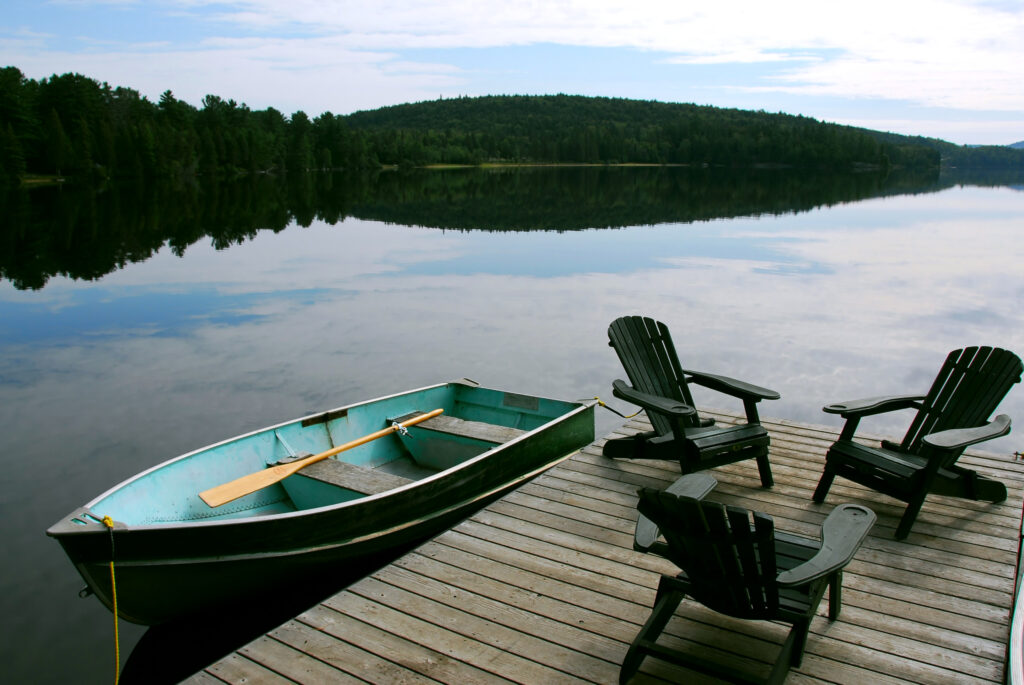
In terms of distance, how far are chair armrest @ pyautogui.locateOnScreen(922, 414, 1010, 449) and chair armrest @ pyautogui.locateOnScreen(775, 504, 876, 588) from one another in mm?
1165

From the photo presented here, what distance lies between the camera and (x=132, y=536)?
382 centimetres

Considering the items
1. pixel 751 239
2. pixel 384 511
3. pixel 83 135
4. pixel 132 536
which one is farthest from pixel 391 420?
pixel 83 135

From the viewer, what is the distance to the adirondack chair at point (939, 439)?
4.11 meters

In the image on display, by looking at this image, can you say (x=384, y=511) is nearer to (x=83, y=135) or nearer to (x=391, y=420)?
(x=391, y=420)

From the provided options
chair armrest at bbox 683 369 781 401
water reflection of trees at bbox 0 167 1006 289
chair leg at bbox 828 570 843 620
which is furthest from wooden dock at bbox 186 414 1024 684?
water reflection of trees at bbox 0 167 1006 289

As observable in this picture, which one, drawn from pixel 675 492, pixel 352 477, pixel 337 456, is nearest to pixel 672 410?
pixel 675 492

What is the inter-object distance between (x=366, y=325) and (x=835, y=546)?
10537 mm

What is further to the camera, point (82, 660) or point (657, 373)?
point (657, 373)

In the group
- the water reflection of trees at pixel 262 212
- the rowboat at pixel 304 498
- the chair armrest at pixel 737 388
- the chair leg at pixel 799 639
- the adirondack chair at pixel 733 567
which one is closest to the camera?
the adirondack chair at pixel 733 567

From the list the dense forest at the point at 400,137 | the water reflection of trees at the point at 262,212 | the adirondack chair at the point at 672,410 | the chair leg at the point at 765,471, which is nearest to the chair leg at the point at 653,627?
the adirondack chair at the point at 672,410

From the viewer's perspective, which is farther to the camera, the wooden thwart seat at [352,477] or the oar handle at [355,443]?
the oar handle at [355,443]

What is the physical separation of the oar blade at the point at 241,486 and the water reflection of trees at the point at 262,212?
579 inches

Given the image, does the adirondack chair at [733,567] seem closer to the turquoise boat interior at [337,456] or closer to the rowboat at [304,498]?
the rowboat at [304,498]

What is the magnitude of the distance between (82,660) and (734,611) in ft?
12.4
